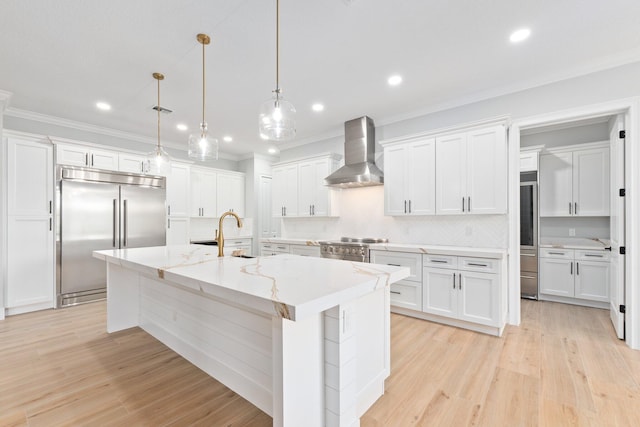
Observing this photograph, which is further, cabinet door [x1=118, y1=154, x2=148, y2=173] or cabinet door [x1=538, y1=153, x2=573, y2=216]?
cabinet door [x1=118, y1=154, x2=148, y2=173]

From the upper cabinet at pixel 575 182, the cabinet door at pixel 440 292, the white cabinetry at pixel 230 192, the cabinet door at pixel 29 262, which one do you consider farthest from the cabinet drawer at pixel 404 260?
the cabinet door at pixel 29 262

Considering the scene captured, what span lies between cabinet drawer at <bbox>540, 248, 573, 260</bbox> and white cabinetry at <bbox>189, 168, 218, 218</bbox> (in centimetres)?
593

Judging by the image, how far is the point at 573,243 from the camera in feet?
14.2

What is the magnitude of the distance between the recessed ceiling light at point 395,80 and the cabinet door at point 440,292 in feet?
7.32

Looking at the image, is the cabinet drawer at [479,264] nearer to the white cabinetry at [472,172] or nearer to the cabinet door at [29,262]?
the white cabinetry at [472,172]

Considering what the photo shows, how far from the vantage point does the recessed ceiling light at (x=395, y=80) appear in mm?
3162

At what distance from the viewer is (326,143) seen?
5.31m

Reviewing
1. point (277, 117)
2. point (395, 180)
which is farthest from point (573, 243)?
point (277, 117)

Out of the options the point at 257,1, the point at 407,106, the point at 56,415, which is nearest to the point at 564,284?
the point at 407,106

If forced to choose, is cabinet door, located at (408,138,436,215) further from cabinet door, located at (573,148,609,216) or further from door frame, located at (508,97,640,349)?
cabinet door, located at (573,148,609,216)

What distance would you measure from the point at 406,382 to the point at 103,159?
5.02 meters

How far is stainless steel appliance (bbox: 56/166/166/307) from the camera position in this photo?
402cm

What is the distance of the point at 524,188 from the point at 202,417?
16.5 feet

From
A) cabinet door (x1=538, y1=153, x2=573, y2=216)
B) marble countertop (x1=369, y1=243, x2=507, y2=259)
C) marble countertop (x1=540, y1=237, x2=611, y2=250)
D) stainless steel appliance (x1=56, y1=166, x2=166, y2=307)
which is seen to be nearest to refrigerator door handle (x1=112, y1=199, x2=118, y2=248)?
stainless steel appliance (x1=56, y1=166, x2=166, y2=307)
